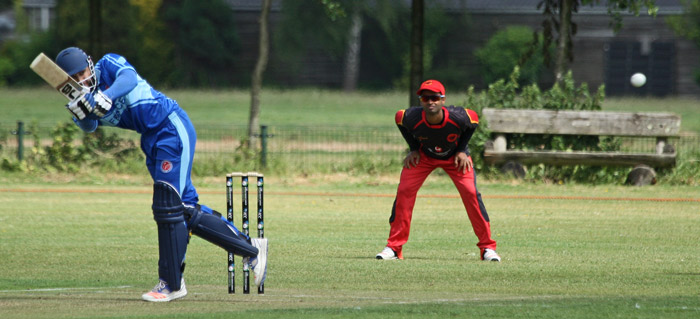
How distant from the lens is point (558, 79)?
18844 millimetres

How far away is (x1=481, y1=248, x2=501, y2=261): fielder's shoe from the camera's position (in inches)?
346

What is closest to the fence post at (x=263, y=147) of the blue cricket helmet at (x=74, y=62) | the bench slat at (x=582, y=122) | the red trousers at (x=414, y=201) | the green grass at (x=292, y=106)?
the bench slat at (x=582, y=122)

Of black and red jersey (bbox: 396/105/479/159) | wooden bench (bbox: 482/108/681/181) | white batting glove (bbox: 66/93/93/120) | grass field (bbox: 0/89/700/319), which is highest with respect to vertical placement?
white batting glove (bbox: 66/93/93/120)

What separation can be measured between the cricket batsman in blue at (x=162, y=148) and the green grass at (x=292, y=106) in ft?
80.4

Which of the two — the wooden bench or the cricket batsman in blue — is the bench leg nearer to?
the wooden bench

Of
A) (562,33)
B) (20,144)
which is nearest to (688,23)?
(562,33)

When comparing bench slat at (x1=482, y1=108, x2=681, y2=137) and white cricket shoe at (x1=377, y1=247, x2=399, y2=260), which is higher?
bench slat at (x1=482, y1=108, x2=681, y2=137)

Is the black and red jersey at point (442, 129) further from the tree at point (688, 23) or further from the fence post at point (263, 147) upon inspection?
the tree at point (688, 23)

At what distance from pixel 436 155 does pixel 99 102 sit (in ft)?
11.1

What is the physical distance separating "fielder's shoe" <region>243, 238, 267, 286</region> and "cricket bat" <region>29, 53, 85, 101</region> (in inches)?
64.2

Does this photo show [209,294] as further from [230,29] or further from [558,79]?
[230,29]

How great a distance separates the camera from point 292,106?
1585 inches

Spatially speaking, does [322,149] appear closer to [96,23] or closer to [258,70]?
[258,70]

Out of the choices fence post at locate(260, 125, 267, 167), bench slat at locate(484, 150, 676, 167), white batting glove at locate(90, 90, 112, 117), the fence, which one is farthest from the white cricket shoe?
fence post at locate(260, 125, 267, 167)
